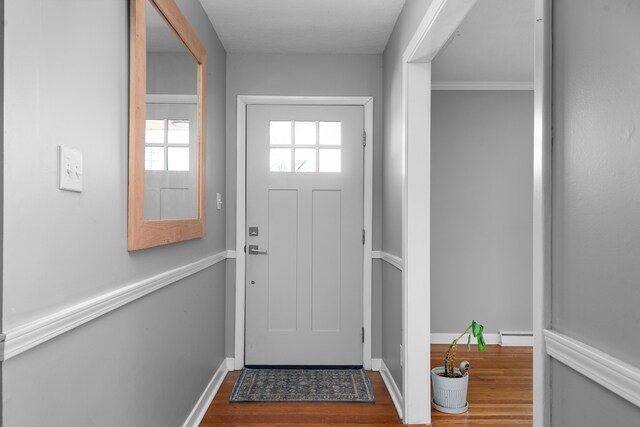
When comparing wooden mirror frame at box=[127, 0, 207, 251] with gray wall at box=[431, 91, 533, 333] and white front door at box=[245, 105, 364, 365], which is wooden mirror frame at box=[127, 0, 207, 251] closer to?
white front door at box=[245, 105, 364, 365]

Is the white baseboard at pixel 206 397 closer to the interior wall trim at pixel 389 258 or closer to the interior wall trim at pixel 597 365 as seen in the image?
the interior wall trim at pixel 389 258

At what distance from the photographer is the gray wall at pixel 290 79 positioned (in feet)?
11.8

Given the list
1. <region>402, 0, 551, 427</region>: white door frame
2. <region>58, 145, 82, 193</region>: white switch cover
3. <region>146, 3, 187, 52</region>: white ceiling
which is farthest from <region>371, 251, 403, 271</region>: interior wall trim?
<region>58, 145, 82, 193</region>: white switch cover

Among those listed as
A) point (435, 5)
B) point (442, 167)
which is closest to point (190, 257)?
point (435, 5)

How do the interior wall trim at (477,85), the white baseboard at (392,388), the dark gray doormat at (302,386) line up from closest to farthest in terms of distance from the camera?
the white baseboard at (392,388)
the dark gray doormat at (302,386)
the interior wall trim at (477,85)

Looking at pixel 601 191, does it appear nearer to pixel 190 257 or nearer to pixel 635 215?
pixel 635 215

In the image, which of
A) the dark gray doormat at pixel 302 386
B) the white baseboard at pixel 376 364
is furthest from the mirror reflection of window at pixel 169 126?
the white baseboard at pixel 376 364

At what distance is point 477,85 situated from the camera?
426cm

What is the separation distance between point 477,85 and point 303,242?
6.76ft

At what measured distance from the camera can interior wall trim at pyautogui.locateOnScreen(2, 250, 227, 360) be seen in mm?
1029

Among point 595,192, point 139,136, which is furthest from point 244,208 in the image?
point 595,192

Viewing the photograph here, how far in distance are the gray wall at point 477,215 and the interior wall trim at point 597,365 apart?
10.5 feet

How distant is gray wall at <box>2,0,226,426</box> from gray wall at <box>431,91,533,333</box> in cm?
276

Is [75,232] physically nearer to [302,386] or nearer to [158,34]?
[158,34]
